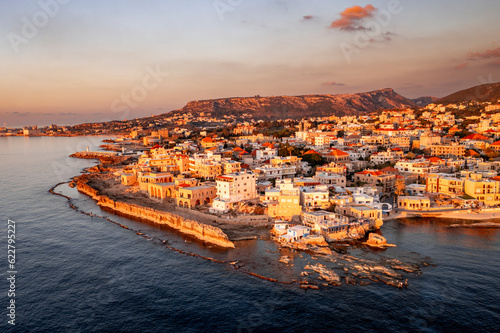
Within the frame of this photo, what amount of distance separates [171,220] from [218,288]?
944cm

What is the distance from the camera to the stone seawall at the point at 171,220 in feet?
62.8

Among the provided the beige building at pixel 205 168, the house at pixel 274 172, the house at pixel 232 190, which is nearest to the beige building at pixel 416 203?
the house at pixel 232 190

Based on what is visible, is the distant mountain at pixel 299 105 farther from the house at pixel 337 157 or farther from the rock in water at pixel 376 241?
the rock in water at pixel 376 241

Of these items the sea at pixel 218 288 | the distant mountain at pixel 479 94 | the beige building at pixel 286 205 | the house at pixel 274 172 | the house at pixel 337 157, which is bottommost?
the sea at pixel 218 288

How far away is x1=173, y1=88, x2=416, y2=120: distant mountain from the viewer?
15288 cm

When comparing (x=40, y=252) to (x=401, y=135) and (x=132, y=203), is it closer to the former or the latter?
(x=132, y=203)

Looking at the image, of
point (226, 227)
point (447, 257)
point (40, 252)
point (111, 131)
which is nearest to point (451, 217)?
point (447, 257)

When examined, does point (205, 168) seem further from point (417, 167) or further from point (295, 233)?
point (417, 167)

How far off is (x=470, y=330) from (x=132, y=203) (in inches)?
897

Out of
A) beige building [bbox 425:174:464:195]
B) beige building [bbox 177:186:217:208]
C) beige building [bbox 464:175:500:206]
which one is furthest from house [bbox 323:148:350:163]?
beige building [bbox 177:186:217:208]

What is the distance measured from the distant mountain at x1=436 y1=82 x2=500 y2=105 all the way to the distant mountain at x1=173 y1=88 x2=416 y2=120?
41.3 m

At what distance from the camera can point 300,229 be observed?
18688 millimetres

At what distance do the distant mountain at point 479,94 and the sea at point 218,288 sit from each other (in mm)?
86897

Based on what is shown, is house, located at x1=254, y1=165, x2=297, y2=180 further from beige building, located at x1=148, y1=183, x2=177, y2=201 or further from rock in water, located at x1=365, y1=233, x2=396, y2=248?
rock in water, located at x1=365, y1=233, x2=396, y2=248
